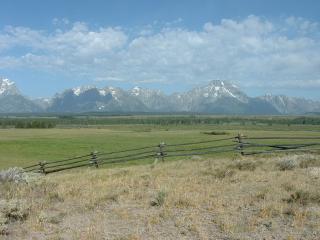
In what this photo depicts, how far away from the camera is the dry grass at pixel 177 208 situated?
8.18 meters

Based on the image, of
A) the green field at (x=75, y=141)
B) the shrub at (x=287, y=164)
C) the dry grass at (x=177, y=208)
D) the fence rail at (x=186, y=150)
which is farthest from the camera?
the green field at (x=75, y=141)

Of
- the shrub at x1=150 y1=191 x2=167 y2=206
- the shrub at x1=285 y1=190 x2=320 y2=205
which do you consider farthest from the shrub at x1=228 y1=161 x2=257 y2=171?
the shrub at x1=150 y1=191 x2=167 y2=206

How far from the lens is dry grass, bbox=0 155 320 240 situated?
26.8 feet

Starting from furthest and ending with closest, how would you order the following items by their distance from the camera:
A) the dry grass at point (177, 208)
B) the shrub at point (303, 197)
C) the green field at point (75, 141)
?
the green field at point (75, 141) → the shrub at point (303, 197) → the dry grass at point (177, 208)

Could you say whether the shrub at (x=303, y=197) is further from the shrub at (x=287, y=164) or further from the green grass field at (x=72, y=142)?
the green grass field at (x=72, y=142)

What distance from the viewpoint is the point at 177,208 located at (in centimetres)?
985

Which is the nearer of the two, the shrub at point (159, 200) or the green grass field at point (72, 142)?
the shrub at point (159, 200)

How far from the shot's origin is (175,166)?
18.4 meters

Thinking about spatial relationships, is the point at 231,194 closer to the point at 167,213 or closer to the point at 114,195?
the point at 167,213

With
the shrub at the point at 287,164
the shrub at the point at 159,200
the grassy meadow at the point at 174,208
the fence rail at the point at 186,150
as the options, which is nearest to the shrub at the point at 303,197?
the grassy meadow at the point at 174,208

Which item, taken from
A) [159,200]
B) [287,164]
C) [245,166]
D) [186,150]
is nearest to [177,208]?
[159,200]

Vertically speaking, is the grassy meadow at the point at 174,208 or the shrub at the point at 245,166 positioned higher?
the shrub at the point at 245,166

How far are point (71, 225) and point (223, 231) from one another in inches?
120

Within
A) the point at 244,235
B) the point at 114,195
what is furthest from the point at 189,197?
the point at 244,235
